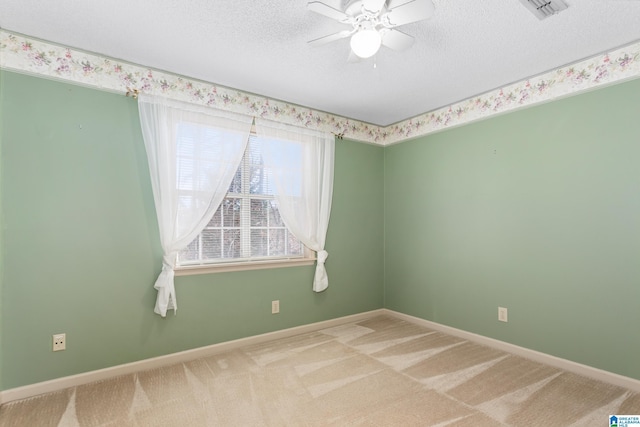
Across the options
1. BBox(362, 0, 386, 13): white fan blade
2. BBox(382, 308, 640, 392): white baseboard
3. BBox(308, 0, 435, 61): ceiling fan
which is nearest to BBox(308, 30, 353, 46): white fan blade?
BBox(308, 0, 435, 61): ceiling fan

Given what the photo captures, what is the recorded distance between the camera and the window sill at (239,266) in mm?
2824

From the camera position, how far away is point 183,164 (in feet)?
9.18

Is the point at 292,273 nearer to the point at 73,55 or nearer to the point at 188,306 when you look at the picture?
the point at 188,306

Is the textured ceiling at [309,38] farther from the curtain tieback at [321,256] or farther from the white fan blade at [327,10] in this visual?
the curtain tieback at [321,256]

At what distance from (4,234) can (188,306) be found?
4.48ft

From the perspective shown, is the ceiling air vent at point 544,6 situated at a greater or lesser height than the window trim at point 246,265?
greater

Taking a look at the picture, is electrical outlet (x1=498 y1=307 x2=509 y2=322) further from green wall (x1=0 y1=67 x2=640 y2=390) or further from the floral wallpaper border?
the floral wallpaper border

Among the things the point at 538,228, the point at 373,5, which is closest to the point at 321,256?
the point at 538,228

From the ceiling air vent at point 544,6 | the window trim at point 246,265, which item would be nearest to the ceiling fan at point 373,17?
the ceiling air vent at point 544,6

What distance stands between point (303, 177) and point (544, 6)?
2362 millimetres

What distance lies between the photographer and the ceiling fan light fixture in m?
1.78

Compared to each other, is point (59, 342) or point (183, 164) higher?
point (183, 164)

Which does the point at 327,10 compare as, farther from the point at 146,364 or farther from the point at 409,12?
the point at 146,364

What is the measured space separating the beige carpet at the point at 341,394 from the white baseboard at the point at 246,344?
2.6 inches
